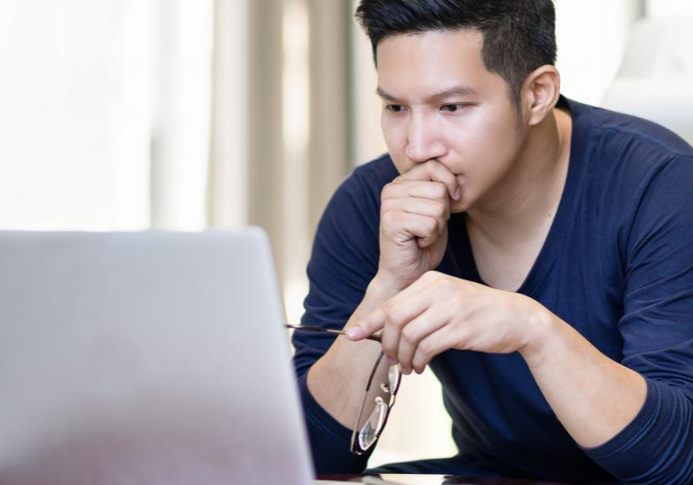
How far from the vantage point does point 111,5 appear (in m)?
2.60

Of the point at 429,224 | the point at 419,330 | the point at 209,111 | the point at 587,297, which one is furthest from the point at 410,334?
the point at 209,111

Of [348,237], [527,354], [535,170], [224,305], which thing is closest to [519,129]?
[535,170]

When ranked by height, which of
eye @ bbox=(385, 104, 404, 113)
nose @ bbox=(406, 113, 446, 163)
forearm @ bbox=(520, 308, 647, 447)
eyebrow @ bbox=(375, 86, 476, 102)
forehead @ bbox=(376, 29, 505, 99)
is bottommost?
forearm @ bbox=(520, 308, 647, 447)

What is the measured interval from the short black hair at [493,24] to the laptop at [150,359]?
2.67ft

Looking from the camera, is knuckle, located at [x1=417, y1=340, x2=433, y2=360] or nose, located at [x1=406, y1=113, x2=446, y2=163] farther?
nose, located at [x1=406, y1=113, x2=446, y2=163]

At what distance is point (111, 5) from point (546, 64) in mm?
1428

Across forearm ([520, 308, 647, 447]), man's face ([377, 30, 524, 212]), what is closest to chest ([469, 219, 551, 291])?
man's face ([377, 30, 524, 212])

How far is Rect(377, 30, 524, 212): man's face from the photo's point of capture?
139cm

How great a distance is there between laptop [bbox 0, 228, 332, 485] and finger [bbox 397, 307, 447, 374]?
1.26 ft

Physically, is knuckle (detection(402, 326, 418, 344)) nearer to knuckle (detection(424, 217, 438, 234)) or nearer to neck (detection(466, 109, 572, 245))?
knuckle (detection(424, 217, 438, 234))

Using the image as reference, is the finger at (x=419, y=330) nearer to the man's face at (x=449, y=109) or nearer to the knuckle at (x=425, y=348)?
the knuckle at (x=425, y=348)

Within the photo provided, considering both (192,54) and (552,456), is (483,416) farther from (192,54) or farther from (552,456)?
(192,54)

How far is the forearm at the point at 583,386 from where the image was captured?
1151 mm

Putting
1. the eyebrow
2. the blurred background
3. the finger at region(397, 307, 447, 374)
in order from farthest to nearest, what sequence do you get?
1. the blurred background
2. the eyebrow
3. the finger at region(397, 307, 447, 374)
